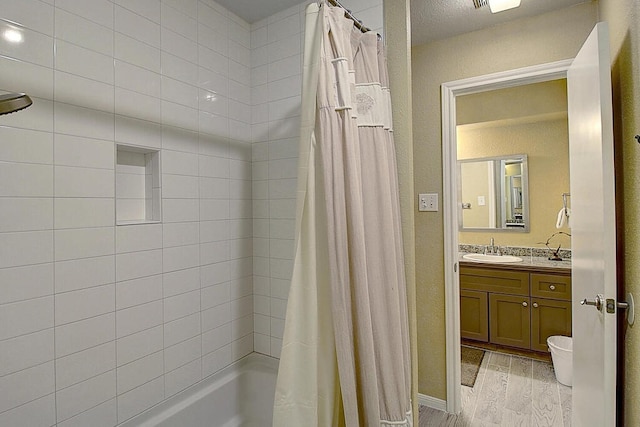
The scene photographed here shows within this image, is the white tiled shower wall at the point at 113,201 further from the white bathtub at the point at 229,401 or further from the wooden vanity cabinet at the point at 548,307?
the wooden vanity cabinet at the point at 548,307

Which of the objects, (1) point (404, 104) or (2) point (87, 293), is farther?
(1) point (404, 104)

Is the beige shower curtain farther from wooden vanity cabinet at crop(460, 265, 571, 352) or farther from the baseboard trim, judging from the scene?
wooden vanity cabinet at crop(460, 265, 571, 352)

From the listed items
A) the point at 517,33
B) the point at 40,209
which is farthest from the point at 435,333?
the point at 40,209

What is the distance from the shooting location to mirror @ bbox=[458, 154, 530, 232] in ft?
11.6

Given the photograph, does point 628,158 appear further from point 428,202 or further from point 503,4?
point 428,202

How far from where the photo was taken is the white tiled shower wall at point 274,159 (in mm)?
2004

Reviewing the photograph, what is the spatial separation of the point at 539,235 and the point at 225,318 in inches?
124

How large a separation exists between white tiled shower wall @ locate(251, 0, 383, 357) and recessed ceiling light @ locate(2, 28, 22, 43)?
1152 mm

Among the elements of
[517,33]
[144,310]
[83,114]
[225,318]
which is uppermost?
[517,33]

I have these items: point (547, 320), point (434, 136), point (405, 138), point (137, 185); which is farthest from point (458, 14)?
point (547, 320)

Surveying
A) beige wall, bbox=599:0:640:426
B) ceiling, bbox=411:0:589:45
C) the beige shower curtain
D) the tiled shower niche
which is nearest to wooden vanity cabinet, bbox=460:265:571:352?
beige wall, bbox=599:0:640:426

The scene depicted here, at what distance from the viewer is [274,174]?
2.06 m

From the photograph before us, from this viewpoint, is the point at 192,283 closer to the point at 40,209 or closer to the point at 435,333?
the point at 40,209

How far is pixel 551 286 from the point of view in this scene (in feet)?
9.52
